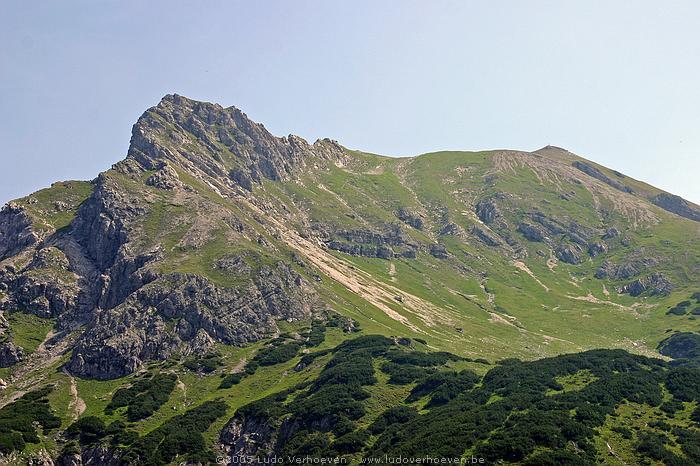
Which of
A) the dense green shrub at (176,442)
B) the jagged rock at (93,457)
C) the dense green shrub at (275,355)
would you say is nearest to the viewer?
the dense green shrub at (176,442)

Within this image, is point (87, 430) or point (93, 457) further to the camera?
point (87, 430)

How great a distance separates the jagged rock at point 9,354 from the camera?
639ft

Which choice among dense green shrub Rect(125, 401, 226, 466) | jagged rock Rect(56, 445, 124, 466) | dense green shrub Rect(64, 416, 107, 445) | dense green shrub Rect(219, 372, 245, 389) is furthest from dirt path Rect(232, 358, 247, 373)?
jagged rock Rect(56, 445, 124, 466)

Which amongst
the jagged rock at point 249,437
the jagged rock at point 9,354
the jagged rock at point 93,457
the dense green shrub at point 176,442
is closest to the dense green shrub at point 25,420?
the jagged rock at point 93,457

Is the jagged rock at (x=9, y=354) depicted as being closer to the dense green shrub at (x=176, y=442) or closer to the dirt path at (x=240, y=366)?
the dirt path at (x=240, y=366)

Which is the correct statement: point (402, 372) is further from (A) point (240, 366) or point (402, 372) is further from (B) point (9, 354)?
(B) point (9, 354)

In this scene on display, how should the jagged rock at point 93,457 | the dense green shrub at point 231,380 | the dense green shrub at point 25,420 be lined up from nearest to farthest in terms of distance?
the dense green shrub at point 25,420 < the jagged rock at point 93,457 < the dense green shrub at point 231,380

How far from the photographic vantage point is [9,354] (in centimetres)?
19638

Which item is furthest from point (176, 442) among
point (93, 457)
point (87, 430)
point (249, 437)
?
point (87, 430)

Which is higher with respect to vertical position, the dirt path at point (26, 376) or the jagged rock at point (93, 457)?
the dirt path at point (26, 376)

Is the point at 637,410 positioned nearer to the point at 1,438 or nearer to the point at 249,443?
the point at 249,443

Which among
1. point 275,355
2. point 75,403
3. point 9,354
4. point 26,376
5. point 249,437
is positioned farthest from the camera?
point 9,354

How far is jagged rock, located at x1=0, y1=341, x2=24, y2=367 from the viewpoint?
19475 centimetres

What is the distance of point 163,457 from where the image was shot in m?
135
